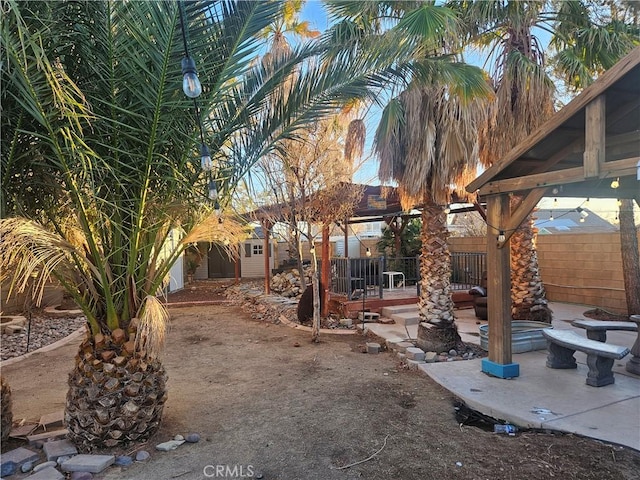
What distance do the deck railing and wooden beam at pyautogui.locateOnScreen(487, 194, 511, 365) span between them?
385cm

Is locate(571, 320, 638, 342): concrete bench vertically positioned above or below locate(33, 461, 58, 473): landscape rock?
above

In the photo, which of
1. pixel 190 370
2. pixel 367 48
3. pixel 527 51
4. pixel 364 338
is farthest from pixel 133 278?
pixel 527 51

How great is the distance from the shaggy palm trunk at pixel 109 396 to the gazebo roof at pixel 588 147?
15.2 ft

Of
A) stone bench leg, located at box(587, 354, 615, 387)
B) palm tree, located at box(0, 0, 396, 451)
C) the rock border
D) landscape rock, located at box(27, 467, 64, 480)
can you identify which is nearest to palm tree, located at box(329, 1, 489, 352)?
stone bench leg, located at box(587, 354, 615, 387)

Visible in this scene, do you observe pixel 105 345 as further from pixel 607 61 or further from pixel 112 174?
pixel 607 61

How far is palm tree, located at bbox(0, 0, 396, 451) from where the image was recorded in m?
2.83

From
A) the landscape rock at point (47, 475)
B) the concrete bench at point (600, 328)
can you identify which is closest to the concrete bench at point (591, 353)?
the concrete bench at point (600, 328)

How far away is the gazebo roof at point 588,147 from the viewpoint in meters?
3.64

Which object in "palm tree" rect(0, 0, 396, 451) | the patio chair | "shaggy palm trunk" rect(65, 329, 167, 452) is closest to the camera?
"palm tree" rect(0, 0, 396, 451)

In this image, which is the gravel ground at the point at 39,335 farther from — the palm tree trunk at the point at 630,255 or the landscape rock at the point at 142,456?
the palm tree trunk at the point at 630,255

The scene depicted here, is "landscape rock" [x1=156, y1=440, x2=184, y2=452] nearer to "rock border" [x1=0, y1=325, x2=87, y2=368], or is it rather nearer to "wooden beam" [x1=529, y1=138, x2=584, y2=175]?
"rock border" [x1=0, y1=325, x2=87, y2=368]

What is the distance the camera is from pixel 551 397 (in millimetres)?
4270

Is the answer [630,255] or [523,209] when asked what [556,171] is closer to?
[523,209]

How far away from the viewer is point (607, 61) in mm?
6660
